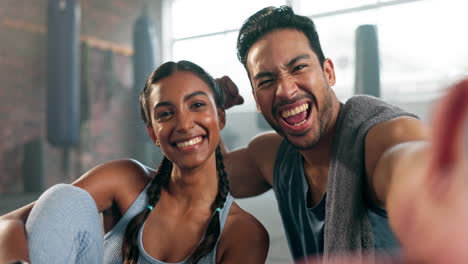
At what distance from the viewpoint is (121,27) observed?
3994 mm

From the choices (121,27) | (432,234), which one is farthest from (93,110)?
(432,234)

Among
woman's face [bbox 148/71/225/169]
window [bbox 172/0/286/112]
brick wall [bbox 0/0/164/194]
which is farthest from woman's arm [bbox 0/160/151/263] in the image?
window [bbox 172/0/286/112]

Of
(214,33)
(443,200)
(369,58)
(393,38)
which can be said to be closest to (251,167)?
(443,200)

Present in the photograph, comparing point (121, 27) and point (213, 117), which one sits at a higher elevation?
point (121, 27)

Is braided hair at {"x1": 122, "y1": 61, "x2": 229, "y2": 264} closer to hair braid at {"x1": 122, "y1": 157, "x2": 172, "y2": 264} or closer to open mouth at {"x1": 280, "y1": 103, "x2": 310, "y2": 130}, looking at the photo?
hair braid at {"x1": 122, "y1": 157, "x2": 172, "y2": 264}

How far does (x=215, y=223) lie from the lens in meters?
0.87

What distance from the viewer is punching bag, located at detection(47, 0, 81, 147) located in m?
2.89

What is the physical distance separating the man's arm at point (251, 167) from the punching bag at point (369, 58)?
5.45 ft

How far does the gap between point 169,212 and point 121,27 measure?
11.1ft

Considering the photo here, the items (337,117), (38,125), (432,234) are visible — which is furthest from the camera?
(38,125)

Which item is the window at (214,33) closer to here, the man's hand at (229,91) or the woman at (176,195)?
the man's hand at (229,91)

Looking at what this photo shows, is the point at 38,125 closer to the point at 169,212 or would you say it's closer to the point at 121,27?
the point at 121,27

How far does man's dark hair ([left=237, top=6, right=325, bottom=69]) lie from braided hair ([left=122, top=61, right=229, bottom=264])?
11 cm

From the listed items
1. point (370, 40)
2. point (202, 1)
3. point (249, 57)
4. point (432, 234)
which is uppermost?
point (202, 1)
